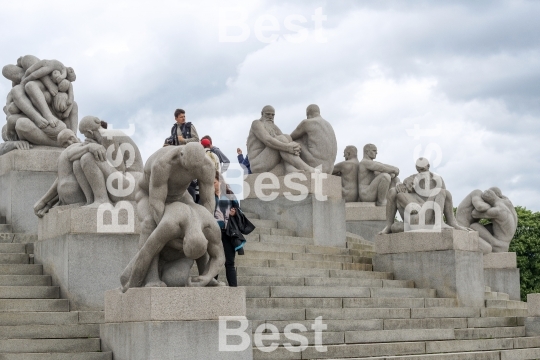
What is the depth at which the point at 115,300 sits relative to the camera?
36.3 ft

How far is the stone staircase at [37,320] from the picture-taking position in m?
11.2

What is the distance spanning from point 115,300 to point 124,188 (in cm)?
290

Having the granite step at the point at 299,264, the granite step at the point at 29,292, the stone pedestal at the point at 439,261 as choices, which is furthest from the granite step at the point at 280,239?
the granite step at the point at 29,292

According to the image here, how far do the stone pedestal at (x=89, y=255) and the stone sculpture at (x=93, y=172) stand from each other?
0.38 meters

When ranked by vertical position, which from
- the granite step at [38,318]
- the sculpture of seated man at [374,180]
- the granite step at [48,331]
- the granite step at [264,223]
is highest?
the sculpture of seated man at [374,180]

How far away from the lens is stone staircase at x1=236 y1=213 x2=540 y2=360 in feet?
42.7

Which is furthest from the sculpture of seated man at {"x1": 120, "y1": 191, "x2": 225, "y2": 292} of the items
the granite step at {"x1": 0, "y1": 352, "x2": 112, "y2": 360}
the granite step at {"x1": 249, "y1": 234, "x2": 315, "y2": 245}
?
the granite step at {"x1": 249, "y1": 234, "x2": 315, "y2": 245}

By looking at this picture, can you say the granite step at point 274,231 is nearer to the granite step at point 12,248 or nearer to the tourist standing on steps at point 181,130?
the tourist standing on steps at point 181,130

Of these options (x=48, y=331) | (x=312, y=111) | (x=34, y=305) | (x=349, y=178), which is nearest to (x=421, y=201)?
(x=312, y=111)

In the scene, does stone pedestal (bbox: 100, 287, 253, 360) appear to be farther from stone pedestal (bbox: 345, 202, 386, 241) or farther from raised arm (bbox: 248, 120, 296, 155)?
stone pedestal (bbox: 345, 202, 386, 241)

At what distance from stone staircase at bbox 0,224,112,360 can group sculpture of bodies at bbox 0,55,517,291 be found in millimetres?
868

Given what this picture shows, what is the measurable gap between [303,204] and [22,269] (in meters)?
6.56

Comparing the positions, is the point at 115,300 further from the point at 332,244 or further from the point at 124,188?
the point at 332,244

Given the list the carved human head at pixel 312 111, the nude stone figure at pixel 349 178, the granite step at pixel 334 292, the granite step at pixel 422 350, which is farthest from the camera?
the nude stone figure at pixel 349 178
